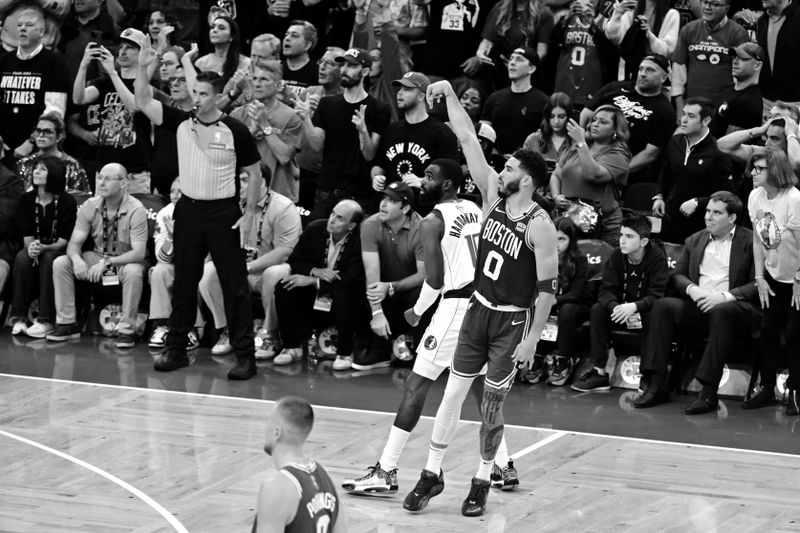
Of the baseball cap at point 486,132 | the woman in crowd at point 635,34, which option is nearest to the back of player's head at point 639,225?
the baseball cap at point 486,132

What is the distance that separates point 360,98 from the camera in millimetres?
12539

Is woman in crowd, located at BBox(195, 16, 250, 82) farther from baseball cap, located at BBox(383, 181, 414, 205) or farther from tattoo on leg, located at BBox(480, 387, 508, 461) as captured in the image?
tattoo on leg, located at BBox(480, 387, 508, 461)

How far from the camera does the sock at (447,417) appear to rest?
25.6ft

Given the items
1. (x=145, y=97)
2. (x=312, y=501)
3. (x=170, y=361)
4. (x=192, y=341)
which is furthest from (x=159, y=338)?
(x=312, y=501)

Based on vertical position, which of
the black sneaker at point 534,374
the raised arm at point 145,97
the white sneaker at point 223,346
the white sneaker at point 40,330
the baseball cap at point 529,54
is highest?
the baseball cap at point 529,54

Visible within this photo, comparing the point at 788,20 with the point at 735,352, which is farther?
the point at 788,20

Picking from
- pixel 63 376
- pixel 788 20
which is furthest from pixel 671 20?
pixel 63 376

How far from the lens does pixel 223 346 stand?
1199 centimetres

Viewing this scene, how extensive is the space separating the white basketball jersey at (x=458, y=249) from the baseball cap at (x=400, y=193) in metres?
2.68

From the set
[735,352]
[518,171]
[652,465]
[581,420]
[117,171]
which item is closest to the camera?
[518,171]

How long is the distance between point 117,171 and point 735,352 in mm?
5796

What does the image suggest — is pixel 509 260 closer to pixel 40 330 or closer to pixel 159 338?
pixel 159 338

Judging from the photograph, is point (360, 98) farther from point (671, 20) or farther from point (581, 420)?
point (581, 420)

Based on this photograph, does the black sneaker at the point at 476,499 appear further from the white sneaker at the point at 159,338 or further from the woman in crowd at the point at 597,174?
the white sneaker at the point at 159,338
